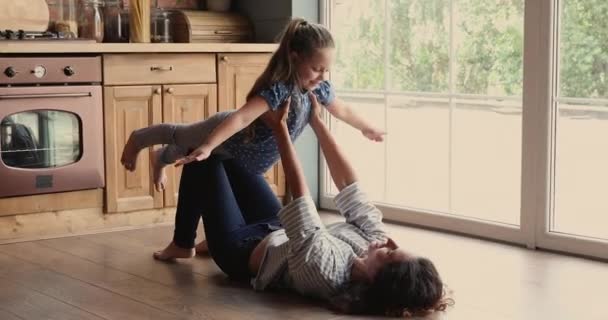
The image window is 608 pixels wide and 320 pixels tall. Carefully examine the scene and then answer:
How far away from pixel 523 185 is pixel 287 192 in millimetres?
1449

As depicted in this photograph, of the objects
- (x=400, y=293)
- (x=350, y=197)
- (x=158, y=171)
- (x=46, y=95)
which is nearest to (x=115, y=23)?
(x=46, y=95)

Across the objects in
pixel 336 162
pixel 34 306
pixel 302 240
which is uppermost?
pixel 336 162

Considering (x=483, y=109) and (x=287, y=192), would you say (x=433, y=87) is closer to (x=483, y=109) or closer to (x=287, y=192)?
(x=483, y=109)

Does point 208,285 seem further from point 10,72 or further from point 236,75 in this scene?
point 236,75

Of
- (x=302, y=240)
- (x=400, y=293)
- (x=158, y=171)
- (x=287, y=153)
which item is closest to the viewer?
(x=400, y=293)

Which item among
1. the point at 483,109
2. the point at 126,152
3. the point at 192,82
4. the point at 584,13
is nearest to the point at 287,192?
the point at 192,82

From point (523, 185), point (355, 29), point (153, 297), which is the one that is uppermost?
point (355, 29)

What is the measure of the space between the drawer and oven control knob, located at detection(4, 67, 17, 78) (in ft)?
1.43

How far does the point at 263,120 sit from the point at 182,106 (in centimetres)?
137

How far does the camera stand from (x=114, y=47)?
449 cm

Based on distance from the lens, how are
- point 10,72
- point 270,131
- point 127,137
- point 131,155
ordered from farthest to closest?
point 127,137, point 10,72, point 131,155, point 270,131

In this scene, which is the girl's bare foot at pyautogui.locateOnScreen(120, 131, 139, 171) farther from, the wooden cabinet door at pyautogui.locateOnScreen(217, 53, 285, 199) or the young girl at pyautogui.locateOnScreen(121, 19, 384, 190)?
the wooden cabinet door at pyautogui.locateOnScreen(217, 53, 285, 199)

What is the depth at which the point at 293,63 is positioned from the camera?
3461 millimetres

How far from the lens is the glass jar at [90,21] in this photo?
4812 millimetres
